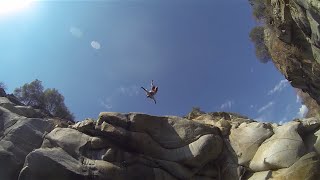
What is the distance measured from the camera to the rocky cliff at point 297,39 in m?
26.8

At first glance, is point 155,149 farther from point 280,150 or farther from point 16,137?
point 16,137

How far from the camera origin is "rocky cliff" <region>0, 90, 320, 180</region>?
26953 millimetres

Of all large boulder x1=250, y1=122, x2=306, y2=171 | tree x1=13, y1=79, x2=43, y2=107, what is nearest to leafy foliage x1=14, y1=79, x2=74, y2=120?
tree x1=13, y1=79, x2=43, y2=107

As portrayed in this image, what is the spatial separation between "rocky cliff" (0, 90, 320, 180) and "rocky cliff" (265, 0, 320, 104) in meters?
6.32

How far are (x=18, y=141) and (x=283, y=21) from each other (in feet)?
73.4

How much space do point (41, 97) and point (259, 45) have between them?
3967cm

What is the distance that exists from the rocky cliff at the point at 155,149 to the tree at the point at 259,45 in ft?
122

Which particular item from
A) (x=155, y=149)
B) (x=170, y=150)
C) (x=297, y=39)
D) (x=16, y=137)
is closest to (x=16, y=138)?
(x=16, y=137)

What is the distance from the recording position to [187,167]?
95.7 ft

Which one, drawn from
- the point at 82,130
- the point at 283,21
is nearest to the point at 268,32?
the point at 283,21

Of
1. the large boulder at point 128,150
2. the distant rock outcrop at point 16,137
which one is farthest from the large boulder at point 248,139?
the distant rock outcrop at point 16,137

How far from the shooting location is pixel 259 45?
7038 centimetres

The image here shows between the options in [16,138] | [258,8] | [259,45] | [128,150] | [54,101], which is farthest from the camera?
[54,101]

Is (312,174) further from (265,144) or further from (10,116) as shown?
(10,116)
